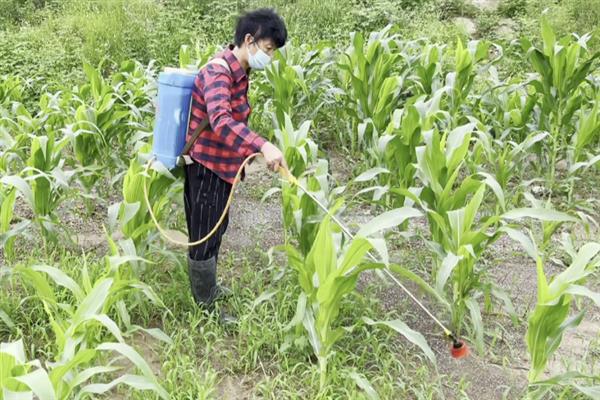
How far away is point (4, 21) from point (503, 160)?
26.3 feet

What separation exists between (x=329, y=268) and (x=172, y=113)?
100 cm

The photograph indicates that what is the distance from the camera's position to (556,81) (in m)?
Result: 4.33

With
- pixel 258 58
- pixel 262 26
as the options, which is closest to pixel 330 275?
pixel 258 58

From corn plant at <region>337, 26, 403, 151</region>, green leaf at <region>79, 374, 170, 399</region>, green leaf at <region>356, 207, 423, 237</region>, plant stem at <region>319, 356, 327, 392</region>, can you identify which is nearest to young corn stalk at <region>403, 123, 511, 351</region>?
green leaf at <region>356, 207, 423, 237</region>

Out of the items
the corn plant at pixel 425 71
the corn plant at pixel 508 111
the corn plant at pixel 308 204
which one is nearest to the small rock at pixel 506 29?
the corn plant at pixel 425 71

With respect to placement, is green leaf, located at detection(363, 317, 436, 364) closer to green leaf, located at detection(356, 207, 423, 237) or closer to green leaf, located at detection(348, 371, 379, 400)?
green leaf, located at detection(348, 371, 379, 400)

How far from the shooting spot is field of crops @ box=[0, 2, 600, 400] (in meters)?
2.34

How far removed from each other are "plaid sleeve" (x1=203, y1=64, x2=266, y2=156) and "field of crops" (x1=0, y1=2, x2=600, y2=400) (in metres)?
0.44

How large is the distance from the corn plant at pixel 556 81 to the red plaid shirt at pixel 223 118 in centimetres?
240

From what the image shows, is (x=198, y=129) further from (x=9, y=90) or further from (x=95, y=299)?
(x=9, y=90)

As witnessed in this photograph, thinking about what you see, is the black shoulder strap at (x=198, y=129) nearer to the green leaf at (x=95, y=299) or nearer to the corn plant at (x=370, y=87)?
the green leaf at (x=95, y=299)

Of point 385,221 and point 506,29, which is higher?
point 506,29

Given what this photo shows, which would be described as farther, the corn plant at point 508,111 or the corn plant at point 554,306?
the corn plant at point 508,111

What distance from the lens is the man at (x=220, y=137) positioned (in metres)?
2.58
